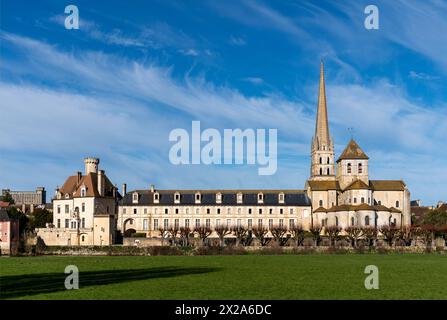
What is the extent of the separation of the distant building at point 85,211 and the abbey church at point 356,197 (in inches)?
1089

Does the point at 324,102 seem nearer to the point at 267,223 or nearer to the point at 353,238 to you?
the point at 267,223

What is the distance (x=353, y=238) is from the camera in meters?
73.7

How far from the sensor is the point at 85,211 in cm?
8362

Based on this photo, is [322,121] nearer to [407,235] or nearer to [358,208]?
[358,208]

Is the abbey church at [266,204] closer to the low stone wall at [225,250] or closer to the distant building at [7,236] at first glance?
the distant building at [7,236]

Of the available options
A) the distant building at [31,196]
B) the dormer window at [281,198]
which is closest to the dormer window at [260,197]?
the dormer window at [281,198]

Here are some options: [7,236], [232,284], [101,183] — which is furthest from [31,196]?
[232,284]

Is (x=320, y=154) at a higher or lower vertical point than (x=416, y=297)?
higher

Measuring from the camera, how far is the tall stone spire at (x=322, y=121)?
109 metres

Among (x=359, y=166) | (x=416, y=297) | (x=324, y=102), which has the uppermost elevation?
(x=324, y=102)

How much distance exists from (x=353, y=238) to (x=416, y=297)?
52.0 meters

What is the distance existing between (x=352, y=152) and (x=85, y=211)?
37973 millimetres
